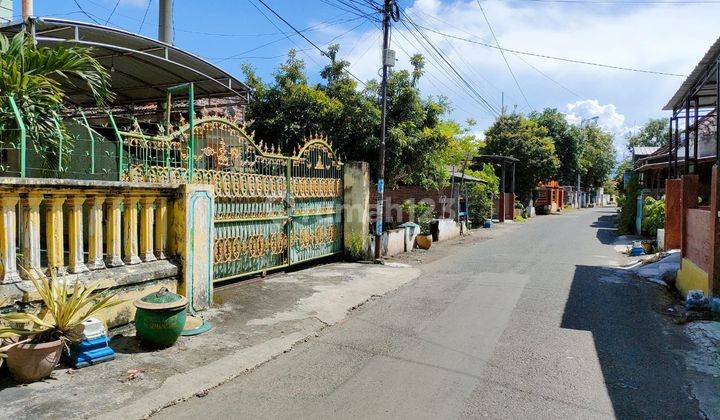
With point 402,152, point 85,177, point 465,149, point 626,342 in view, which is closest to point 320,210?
point 402,152

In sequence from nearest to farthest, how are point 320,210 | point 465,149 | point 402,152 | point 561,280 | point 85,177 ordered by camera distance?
point 85,177
point 561,280
point 320,210
point 402,152
point 465,149

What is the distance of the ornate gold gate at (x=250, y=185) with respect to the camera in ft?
21.8

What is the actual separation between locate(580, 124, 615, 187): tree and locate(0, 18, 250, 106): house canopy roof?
44.7m

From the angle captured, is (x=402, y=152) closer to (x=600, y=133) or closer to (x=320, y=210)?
(x=320, y=210)

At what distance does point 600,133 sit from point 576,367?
5205 centimetres

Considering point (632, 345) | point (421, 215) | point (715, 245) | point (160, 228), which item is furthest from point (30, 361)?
point (421, 215)

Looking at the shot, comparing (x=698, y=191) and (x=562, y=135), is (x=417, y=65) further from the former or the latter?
(x=562, y=135)

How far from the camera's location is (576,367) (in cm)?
489

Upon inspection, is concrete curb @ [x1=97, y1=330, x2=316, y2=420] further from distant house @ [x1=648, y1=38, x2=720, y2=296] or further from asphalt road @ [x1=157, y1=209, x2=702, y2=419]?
distant house @ [x1=648, y1=38, x2=720, y2=296]

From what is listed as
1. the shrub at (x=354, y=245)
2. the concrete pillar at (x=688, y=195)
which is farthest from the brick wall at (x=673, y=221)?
the shrub at (x=354, y=245)

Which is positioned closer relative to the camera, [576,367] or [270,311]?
[576,367]

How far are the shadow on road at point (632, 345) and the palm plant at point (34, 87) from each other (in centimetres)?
616

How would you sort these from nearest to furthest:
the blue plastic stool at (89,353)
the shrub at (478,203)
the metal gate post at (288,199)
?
the blue plastic stool at (89,353)
the metal gate post at (288,199)
the shrub at (478,203)

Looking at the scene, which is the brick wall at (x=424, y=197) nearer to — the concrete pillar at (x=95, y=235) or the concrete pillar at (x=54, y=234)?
the concrete pillar at (x=95, y=235)
